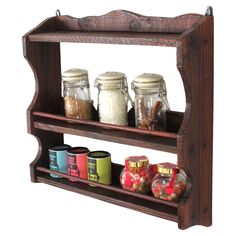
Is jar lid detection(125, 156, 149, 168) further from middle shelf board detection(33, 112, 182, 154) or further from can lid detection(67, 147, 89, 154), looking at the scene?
can lid detection(67, 147, 89, 154)

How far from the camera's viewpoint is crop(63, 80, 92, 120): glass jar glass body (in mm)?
1976

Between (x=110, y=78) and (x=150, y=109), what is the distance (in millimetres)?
156

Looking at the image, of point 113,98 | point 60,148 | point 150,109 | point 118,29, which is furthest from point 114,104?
point 60,148

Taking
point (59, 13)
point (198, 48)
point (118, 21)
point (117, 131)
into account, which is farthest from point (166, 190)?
point (59, 13)

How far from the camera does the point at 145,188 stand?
1807mm

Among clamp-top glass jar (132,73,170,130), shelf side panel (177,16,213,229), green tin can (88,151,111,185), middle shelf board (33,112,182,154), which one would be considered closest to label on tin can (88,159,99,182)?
green tin can (88,151,111,185)

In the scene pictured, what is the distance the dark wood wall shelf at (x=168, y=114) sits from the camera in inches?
64.0

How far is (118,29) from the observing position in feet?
5.98

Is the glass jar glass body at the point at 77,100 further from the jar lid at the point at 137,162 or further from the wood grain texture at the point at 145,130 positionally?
the jar lid at the point at 137,162

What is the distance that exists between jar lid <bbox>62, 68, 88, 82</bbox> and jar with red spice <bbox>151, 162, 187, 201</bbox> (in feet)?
1.38

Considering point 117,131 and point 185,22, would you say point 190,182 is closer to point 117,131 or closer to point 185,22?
point 117,131

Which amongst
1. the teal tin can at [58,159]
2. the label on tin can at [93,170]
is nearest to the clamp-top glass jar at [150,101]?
the label on tin can at [93,170]

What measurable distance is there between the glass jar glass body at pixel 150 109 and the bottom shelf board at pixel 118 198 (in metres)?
0.22

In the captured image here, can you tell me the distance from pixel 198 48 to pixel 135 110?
0.30 meters
